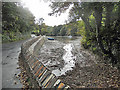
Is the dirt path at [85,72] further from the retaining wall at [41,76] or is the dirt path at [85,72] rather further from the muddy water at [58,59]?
the retaining wall at [41,76]

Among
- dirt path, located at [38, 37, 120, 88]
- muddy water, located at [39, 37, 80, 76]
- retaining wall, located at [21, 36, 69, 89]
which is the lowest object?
muddy water, located at [39, 37, 80, 76]

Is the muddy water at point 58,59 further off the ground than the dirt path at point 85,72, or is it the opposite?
the dirt path at point 85,72

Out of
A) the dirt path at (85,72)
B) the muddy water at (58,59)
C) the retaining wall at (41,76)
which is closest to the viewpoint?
the retaining wall at (41,76)

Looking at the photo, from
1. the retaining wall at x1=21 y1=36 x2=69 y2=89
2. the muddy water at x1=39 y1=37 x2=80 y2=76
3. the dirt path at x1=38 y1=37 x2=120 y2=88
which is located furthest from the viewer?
the muddy water at x1=39 y1=37 x2=80 y2=76

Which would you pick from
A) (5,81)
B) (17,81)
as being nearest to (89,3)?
(17,81)

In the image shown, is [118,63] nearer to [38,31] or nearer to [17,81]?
[17,81]

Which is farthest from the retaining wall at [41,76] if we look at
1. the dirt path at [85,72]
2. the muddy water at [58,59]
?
the muddy water at [58,59]

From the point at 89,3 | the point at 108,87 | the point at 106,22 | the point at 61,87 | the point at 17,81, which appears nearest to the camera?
the point at 61,87

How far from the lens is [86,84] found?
4832mm

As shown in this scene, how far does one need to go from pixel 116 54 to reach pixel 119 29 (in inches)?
73.1

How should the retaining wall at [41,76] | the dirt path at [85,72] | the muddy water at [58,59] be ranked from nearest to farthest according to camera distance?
1. the retaining wall at [41,76]
2. the dirt path at [85,72]
3. the muddy water at [58,59]

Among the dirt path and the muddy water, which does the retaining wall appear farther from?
the muddy water

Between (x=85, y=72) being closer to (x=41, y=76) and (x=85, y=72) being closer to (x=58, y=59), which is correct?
(x=41, y=76)

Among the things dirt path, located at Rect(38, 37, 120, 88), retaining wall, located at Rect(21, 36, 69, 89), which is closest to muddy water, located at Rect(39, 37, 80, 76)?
dirt path, located at Rect(38, 37, 120, 88)
